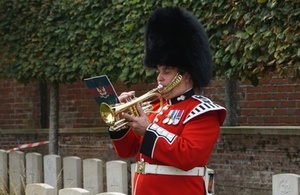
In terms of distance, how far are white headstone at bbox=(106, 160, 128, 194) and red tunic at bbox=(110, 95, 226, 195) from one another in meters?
2.76

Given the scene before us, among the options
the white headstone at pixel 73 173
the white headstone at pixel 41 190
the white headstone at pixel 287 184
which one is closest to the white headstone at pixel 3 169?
the white headstone at pixel 73 173

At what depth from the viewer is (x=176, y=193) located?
482 cm

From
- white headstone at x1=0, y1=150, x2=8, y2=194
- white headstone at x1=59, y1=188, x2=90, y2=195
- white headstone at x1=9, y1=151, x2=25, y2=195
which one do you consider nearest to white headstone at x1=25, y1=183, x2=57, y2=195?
white headstone at x1=59, y1=188, x2=90, y2=195

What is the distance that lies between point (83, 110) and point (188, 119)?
324 inches

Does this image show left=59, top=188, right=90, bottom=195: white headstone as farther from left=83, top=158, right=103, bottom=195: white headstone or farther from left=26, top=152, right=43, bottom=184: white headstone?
left=26, top=152, right=43, bottom=184: white headstone

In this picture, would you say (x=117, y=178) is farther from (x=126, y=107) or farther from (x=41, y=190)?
(x=126, y=107)

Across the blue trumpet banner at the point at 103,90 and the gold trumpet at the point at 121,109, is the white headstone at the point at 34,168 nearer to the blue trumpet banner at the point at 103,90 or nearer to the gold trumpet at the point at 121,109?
the blue trumpet banner at the point at 103,90

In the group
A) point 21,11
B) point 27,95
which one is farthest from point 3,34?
point 27,95

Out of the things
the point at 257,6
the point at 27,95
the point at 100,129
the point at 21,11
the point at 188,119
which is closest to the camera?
the point at 188,119

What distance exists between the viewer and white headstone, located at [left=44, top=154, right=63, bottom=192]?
30.6 ft

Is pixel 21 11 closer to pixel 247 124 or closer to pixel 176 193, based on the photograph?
pixel 247 124

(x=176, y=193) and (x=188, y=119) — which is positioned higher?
(x=188, y=119)

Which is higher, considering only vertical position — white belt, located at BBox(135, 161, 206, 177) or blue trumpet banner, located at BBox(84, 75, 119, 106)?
blue trumpet banner, located at BBox(84, 75, 119, 106)

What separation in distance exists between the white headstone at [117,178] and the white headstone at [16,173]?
7.07 ft
